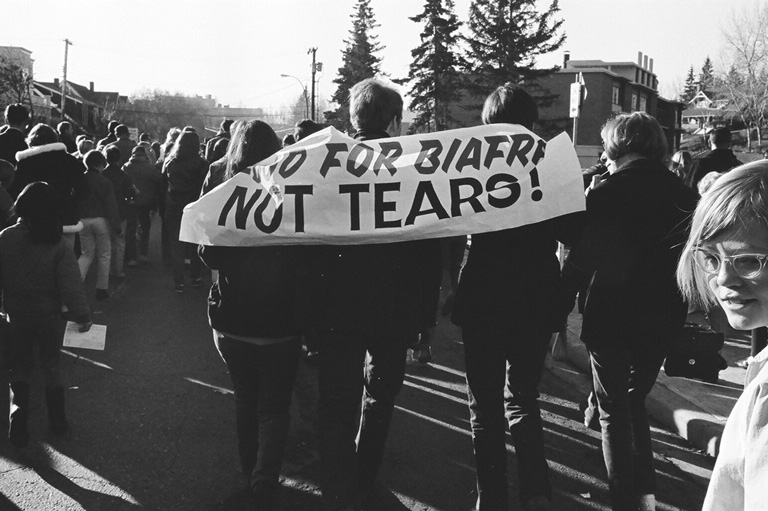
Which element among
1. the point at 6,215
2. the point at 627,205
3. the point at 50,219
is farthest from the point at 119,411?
the point at 627,205

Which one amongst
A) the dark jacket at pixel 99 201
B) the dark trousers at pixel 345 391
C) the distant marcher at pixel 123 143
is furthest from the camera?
the distant marcher at pixel 123 143

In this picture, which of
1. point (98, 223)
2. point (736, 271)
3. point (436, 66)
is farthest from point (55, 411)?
point (436, 66)

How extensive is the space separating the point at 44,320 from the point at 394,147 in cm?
266

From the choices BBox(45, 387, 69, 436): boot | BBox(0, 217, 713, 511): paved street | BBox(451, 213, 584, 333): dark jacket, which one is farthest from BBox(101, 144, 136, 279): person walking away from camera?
BBox(451, 213, 584, 333): dark jacket

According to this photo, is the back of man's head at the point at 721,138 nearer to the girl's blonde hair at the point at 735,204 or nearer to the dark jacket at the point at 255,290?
the dark jacket at the point at 255,290

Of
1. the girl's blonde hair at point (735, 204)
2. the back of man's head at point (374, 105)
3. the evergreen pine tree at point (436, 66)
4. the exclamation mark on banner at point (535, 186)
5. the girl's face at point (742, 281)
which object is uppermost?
the evergreen pine tree at point (436, 66)

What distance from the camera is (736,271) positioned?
1.62 meters

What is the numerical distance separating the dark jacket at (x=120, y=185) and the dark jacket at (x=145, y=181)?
58 cm

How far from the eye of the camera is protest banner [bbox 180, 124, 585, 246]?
3691 mm

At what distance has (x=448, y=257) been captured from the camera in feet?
26.8

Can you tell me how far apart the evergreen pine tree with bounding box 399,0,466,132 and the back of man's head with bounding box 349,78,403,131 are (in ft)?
136

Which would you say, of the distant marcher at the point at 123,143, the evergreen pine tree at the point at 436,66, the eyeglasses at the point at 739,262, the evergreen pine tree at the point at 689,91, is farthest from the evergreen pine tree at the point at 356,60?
the evergreen pine tree at the point at 689,91

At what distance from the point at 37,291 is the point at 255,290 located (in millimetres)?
1832

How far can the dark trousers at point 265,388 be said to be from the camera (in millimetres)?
3740
